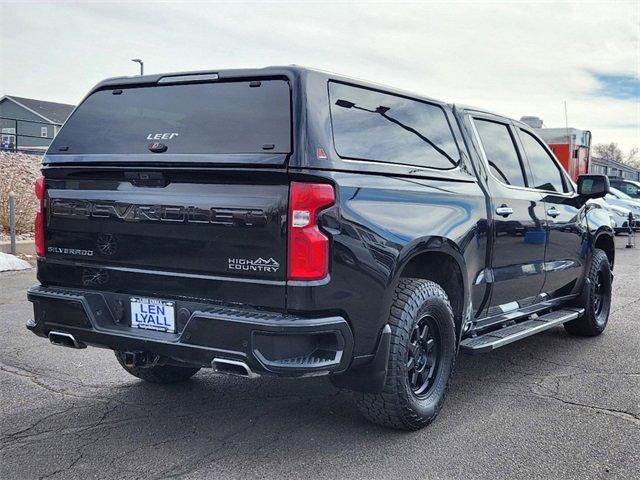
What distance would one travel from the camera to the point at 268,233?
326cm

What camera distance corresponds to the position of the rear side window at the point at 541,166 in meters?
5.66

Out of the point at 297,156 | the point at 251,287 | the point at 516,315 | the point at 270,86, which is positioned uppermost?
the point at 270,86

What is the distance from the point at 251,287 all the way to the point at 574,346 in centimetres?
397

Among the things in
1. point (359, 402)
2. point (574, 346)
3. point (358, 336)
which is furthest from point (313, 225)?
point (574, 346)

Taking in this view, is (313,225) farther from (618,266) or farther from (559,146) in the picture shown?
(559,146)

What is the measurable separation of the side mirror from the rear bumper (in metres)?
3.63

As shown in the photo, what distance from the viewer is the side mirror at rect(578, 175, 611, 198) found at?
19.9 feet

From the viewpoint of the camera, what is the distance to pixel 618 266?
1205cm

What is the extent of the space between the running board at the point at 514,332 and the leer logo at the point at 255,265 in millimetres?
1725

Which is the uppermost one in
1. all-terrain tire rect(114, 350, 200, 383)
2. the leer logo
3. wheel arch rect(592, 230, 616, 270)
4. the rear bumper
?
the leer logo

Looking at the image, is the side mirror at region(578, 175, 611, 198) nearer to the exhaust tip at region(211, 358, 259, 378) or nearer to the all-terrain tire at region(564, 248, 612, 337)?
the all-terrain tire at region(564, 248, 612, 337)

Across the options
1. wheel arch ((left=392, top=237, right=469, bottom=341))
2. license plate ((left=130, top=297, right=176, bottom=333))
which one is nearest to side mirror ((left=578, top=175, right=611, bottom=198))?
wheel arch ((left=392, top=237, right=469, bottom=341))

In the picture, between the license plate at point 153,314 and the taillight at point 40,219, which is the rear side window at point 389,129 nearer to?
the license plate at point 153,314

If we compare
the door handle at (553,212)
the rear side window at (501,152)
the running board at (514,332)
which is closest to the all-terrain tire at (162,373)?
the running board at (514,332)
